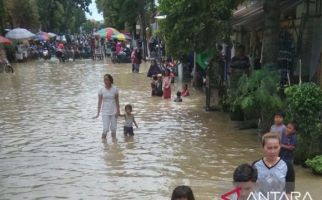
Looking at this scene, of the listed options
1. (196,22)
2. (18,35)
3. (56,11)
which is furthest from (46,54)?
(196,22)

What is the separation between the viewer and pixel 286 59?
14.3 m

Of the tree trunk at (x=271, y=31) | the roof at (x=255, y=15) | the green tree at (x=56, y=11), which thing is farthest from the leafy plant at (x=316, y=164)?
the green tree at (x=56, y=11)

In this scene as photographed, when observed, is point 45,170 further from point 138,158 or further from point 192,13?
point 192,13

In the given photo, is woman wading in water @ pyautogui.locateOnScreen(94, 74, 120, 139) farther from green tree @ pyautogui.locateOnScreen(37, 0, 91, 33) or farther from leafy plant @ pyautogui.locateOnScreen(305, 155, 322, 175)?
green tree @ pyautogui.locateOnScreen(37, 0, 91, 33)

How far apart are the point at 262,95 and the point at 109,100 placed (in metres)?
3.40

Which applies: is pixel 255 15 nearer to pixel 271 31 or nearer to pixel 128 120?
pixel 271 31

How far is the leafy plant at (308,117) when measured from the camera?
948 centimetres

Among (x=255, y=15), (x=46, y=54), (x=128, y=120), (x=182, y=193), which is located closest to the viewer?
(x=182, y=193)

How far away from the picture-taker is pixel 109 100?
472 inches

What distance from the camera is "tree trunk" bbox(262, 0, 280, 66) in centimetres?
1285

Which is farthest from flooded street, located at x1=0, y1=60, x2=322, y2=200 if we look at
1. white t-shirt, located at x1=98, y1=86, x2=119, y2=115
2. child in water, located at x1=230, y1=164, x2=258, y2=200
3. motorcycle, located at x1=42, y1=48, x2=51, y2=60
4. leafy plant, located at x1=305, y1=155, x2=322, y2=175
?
motorcycle, located at x1=42, y1=48, x2=51, y2=60

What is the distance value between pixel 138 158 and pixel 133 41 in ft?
140

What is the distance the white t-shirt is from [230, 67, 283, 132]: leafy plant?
277 centimetres

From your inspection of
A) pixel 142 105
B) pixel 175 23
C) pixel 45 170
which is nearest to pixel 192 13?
pixel 175 23
